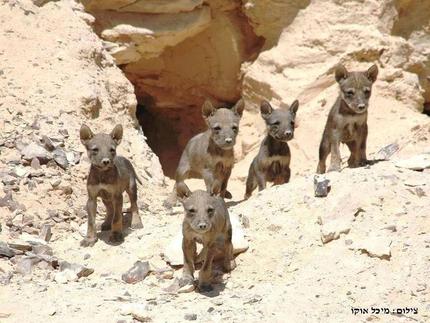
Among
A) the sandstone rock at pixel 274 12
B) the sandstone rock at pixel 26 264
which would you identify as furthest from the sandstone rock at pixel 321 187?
the sandstone rock at pixel 274 12

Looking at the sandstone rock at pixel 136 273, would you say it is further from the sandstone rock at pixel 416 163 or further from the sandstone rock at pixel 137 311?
the sandstone rock at pixel 416 163

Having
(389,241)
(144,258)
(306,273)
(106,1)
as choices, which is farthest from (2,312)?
(106,1)

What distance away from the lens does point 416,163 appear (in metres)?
9.84

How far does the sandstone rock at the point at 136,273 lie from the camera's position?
8.73m

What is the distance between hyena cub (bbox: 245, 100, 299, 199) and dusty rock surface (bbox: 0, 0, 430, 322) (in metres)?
0.73

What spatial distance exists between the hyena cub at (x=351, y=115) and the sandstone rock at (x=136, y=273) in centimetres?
292

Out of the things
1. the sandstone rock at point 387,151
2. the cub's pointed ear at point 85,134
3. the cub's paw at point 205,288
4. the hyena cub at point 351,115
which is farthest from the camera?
the sandstone rock at point 387,151

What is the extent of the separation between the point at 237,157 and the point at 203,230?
24.3ft

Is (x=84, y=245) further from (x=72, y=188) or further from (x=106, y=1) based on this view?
(x=106, y=1)

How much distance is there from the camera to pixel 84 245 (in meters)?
9.64

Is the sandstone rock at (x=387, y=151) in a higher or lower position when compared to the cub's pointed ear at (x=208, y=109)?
lower

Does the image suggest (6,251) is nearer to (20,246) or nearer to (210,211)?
(20,246)

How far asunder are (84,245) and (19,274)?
3.38ft

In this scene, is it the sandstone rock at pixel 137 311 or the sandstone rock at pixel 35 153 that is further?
the sandstone rock at pixel 35 153
